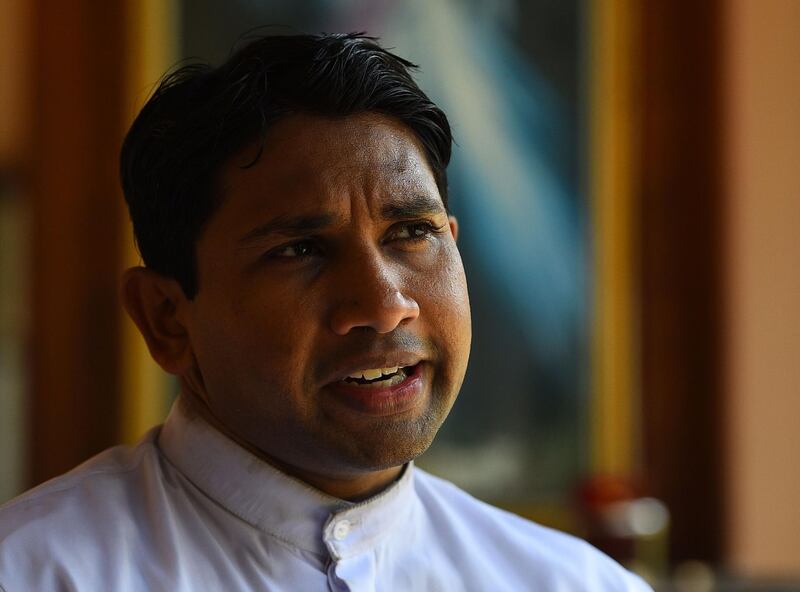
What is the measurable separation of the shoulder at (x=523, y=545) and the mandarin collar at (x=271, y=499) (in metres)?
0.14

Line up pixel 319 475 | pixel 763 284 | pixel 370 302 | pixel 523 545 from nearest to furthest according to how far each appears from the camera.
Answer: pixel 370 302 → pixel 319 475 → pixel 523 545 → pixel 763 284

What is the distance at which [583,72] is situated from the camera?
97.9 inches

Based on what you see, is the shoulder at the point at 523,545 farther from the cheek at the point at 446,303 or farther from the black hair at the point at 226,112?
the black hair at the point at 226,112

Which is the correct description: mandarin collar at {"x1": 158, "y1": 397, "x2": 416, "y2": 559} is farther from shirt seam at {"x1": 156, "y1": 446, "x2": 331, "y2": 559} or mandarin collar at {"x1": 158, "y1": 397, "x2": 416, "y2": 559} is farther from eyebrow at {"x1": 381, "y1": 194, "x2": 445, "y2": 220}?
eyebrow at {"x1": 381, "y1": 194, "x2": 445, "y2": 220}

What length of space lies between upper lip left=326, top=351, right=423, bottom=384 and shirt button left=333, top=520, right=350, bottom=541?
16 cm

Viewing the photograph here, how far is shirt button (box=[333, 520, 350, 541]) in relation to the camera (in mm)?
1068

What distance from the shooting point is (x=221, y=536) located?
1.06 meters

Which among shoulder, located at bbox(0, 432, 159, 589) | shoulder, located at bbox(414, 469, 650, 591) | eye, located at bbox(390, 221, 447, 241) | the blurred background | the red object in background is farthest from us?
the blurred background

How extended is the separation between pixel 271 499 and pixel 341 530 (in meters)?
0.07

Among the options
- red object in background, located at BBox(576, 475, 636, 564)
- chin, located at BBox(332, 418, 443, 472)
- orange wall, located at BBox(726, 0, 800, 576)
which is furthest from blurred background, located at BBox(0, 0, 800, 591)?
chin, located at BBox(332, 418, 443, 472)

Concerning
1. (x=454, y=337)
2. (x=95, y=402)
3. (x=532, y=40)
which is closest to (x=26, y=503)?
(x=454, y=337)

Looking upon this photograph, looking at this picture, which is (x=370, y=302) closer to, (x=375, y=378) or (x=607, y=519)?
(x=375, y=378)

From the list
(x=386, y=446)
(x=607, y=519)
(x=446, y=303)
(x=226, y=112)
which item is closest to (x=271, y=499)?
(x=386, y=446)

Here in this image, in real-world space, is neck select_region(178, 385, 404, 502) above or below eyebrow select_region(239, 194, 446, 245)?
below
